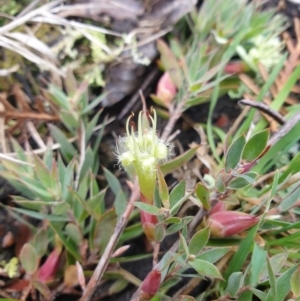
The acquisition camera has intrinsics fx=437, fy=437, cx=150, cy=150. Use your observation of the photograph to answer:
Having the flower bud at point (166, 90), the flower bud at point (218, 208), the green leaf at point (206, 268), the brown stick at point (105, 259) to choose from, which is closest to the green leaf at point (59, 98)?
the flower bud at point (166, 90)

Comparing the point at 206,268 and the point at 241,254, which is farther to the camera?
the point at 241,254

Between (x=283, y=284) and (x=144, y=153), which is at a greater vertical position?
(x=144, y=153)

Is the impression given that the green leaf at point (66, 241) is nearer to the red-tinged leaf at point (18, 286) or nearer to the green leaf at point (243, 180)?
the red-tinged leaf at point (18, 286)

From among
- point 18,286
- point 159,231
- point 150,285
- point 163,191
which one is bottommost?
point 18,286

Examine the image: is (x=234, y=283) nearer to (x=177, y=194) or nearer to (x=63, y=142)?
(x=177, y=194)

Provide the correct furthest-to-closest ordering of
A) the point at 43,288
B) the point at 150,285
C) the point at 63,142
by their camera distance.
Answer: the point at 63,142
the point at 43,288
the point at 150,285

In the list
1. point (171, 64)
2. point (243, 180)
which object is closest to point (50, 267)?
point (243, 180)

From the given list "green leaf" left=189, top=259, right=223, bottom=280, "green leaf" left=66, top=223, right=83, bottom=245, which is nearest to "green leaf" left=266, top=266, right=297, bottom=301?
"green leaf" left=189, top=259, right=223, bottom=280
